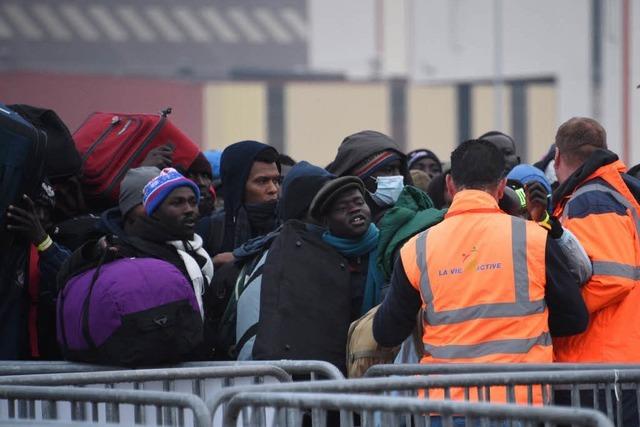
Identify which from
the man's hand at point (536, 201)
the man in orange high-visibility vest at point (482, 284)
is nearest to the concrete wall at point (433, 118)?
the man's hand at point (536, 201)

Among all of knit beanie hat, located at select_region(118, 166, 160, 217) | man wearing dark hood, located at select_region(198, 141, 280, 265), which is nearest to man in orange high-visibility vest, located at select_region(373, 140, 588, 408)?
knit beanie hat, located at select_region(118, 166, 160, 217)

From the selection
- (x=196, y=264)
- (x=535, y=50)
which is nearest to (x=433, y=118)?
(x=535, y=50)

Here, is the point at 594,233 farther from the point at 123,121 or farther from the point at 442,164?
the point at 442,164

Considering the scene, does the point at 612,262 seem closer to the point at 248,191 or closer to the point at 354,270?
the point at 354,270

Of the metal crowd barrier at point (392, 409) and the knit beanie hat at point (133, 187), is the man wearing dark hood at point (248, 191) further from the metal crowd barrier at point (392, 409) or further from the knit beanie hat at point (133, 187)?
the metal crowd barrier at point (392, 409)

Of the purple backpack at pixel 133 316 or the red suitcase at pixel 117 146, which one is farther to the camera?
the red suitcase at pixel 117 146

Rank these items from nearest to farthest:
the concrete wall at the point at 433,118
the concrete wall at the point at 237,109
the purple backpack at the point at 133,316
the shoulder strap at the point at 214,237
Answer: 1. the purple backpack at the point at 133,316
2. the shoulder strap at the point at 214,237
3. the concrete wall at the point at 433,118
4. the concrete wall at the point at 237,109

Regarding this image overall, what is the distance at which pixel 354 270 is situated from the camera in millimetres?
6898

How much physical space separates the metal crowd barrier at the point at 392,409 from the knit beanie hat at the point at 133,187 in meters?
2.19

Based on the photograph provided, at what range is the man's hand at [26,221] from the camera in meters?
6.68

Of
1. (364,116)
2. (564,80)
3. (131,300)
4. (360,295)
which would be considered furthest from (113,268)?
(364,116)

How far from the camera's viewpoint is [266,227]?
26.2 feet

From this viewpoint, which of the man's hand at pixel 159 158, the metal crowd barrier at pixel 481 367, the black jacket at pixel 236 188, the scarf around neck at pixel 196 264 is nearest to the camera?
the metal crowd barrier at pixel 481 367

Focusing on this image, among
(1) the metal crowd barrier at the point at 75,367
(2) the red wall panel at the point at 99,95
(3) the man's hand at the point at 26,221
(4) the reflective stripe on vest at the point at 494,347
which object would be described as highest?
(2) the red wall panel at the point at 99,95
